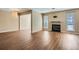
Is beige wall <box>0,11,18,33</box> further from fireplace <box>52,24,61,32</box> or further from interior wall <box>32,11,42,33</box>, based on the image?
fireplace <box>52,24,61,32</box>

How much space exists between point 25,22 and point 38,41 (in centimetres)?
54

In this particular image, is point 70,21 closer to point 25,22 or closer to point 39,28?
point 39,28

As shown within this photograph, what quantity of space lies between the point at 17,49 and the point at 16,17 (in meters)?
0.72

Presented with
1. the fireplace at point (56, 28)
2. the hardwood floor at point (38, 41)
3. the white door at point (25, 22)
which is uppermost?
the white door at point (25, 22)

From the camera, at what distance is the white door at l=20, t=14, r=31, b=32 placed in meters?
2.10

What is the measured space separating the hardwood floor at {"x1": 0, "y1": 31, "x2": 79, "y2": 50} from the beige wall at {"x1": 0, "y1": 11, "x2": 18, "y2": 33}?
12cm

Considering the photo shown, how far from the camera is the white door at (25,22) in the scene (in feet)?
6.89

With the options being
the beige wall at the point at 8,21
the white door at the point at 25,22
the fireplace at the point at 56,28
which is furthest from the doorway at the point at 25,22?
the fireplace at the point at 56,28

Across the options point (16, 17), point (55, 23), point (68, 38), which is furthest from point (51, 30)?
point (16, 17)

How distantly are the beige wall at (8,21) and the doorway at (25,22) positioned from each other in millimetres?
113

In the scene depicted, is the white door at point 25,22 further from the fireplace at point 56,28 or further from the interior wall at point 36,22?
the fireplace at point 56,28

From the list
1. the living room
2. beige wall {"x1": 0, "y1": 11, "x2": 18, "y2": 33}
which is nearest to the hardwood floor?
the living room
